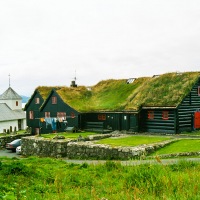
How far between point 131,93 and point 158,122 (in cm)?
654

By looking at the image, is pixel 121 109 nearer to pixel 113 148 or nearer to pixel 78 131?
pixel 78 131

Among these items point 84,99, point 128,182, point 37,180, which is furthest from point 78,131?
point 128,182

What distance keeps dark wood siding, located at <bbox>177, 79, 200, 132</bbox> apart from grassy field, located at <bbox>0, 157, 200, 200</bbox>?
1958 cm

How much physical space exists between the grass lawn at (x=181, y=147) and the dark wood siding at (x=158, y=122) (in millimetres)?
7114

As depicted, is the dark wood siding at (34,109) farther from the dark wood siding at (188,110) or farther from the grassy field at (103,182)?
the grassy field at (103,182)

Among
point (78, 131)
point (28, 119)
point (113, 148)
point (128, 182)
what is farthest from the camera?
point (28, 119)

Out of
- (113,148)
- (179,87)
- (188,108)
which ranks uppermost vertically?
(179,87)

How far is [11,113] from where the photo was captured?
68.1m

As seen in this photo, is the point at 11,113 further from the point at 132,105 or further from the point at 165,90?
the point at 165,90

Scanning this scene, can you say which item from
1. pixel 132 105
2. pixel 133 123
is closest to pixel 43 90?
pixel 132 105

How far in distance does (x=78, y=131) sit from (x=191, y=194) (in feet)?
107

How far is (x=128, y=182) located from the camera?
878 cm

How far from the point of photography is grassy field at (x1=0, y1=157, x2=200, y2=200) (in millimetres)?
6914

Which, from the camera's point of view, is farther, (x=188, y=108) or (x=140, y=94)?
(x=140, y=94)
